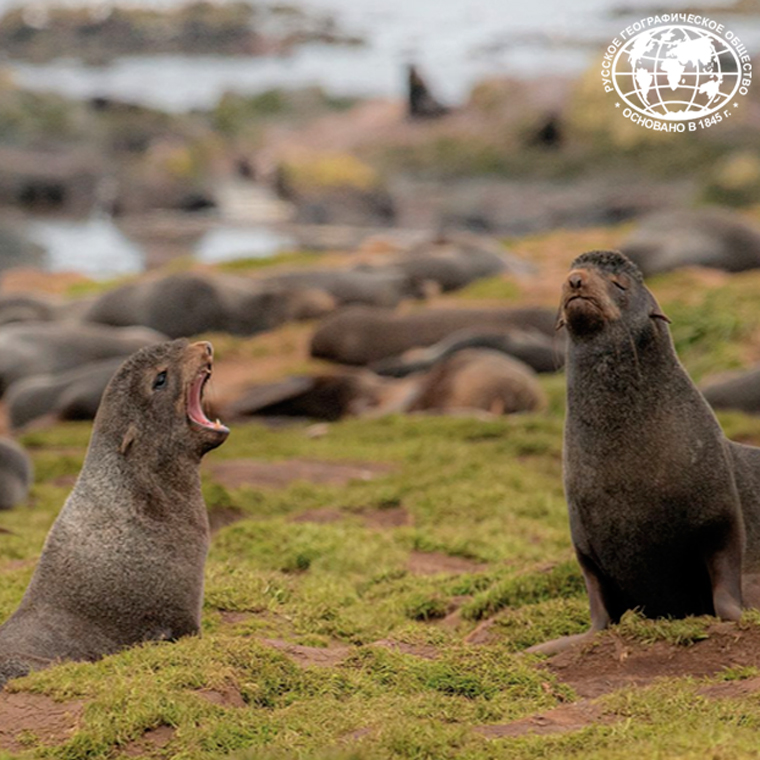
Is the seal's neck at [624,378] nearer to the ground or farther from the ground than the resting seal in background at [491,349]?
farther from the ground

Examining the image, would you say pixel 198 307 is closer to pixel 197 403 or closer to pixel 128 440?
pixel 197 403

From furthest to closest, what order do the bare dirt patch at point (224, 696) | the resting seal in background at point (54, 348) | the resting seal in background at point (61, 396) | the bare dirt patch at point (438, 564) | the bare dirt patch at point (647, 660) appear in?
the resting seal in background at point (54, 348) < the resting seal in background at point (61, 396) < the bare dirt patch at point (438, 564) < the bare dirt patch at point (647, 660) < the bare dirt patch at point (224, 696)

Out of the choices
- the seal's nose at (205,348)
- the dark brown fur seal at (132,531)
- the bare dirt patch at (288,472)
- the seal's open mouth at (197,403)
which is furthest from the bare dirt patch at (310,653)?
the bare dirt patch at (288,472)

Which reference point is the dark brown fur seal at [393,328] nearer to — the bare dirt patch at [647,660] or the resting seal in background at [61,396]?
the resting seal in background at [61,396]

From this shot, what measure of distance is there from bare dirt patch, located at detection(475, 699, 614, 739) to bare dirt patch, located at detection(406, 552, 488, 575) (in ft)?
10.3

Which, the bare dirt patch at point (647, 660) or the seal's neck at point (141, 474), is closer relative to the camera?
the bare dirt patch at point (647, 660)

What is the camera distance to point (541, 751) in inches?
162

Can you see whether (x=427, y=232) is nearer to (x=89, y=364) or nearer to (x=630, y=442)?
(x=89, y=364)

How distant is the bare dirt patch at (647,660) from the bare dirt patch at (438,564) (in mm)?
2443

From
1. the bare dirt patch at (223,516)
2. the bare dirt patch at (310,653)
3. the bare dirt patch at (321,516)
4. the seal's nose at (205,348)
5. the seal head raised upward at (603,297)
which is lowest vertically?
the bare dirt patch at (321,516)

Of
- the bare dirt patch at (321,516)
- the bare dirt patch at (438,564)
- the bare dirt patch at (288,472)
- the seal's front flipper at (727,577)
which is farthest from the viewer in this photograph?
the bare dirt patch at (288,472)

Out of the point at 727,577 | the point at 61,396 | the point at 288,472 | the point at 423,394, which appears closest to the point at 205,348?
the point at 727,577

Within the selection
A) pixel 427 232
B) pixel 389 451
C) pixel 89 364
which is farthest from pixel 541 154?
pixel 389 451

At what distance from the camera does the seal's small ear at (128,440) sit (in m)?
5.72
